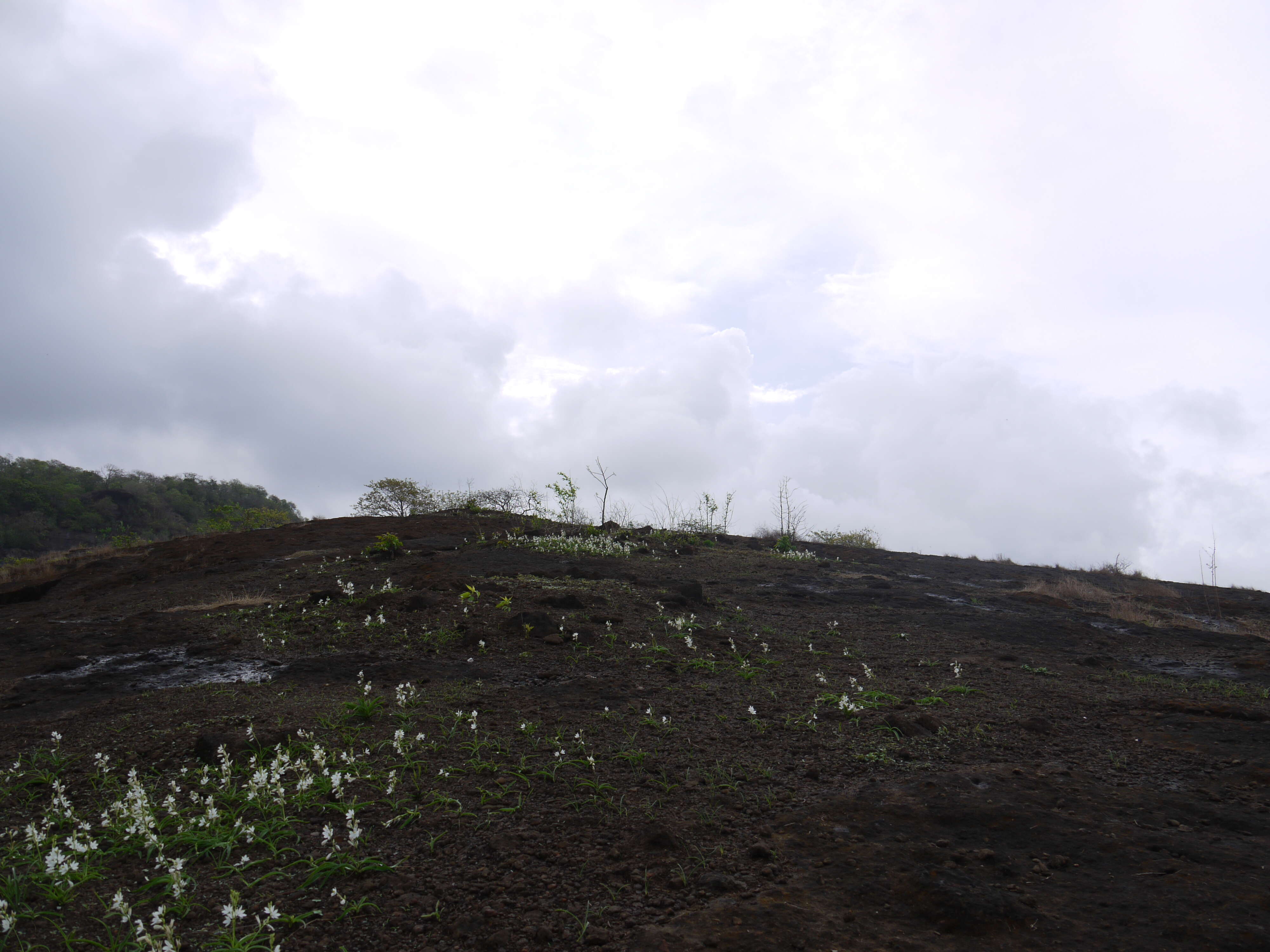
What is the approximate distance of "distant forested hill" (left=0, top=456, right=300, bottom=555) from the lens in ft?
106

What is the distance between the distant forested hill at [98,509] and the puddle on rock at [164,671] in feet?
65.3

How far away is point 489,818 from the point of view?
3514mm

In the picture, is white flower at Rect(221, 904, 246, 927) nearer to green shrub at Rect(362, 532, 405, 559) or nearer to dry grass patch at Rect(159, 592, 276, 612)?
dry grass patch at Rect(159, 592, 276, 612)

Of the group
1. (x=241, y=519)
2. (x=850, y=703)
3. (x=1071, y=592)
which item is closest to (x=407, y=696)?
(x=850, y=703)

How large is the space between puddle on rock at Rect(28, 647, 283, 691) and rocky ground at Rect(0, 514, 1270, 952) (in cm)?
5

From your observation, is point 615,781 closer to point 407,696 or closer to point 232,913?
point 232,913

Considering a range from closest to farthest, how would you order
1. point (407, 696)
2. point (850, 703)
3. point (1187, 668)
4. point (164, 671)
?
point (850, 703) → point (407, 696) → point (164, 671) → point (1187, 668)

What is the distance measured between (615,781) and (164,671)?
540cm

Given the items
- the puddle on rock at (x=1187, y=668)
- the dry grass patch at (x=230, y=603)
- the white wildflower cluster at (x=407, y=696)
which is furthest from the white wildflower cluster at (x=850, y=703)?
the dry grass patch at (x=230, y=603)

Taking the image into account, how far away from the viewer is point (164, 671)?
668 centimetres

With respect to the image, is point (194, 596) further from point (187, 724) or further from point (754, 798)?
point (754, 798)

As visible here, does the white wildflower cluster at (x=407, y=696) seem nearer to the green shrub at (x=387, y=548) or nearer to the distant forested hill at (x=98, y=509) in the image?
the green shrub at (x=387, y=548)

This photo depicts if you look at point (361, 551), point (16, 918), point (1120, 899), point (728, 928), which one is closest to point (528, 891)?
point (728, 928)

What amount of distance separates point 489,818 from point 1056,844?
2.89 m
